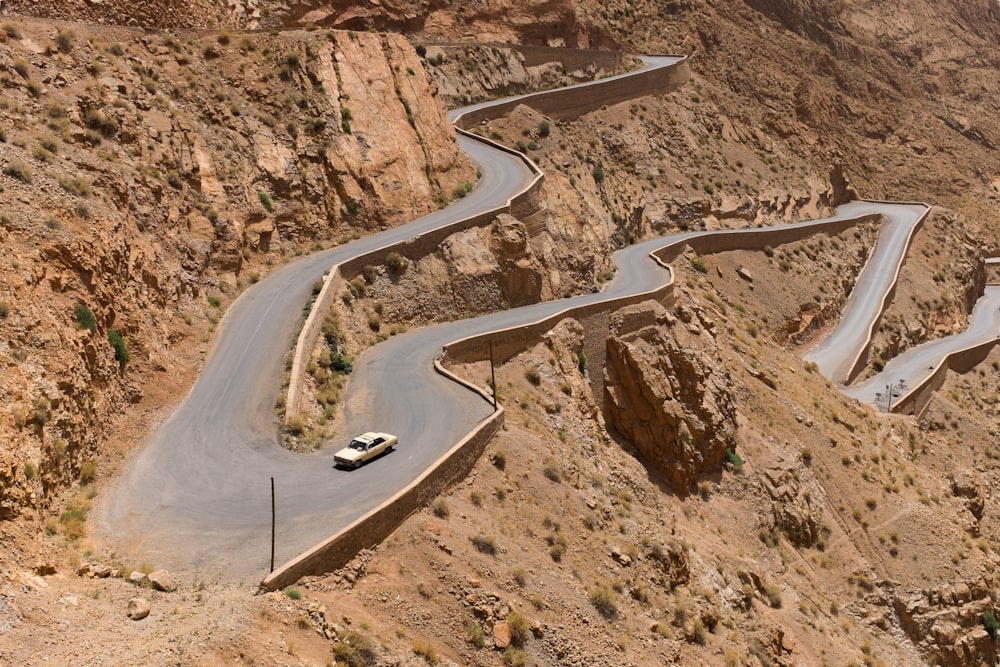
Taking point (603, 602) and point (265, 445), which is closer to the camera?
point (603, 602)

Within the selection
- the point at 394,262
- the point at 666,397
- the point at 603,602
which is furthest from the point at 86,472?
the point at 666,397

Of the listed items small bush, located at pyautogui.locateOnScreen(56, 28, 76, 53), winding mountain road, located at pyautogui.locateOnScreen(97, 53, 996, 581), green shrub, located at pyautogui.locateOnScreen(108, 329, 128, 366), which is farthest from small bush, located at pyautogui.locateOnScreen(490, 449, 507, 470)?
small bush, located at pyautogui.locateOnScreen(56, 28, 76, 53)

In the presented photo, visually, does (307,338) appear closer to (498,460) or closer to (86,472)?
(498,460)

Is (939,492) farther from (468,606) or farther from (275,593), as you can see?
(275,593)

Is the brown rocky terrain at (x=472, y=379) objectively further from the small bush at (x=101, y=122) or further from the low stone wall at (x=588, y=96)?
the low stone wall at (x=588, y=96)

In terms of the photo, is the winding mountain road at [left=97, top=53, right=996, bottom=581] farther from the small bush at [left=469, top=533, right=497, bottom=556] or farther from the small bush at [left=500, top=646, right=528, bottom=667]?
the small bush at [left=500, top=646, right=528, bottom=667]

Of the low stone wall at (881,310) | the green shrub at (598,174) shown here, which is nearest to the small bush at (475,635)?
the low stone wall at (881,310)

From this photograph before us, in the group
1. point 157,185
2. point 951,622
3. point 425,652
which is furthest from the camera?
point 951,622
